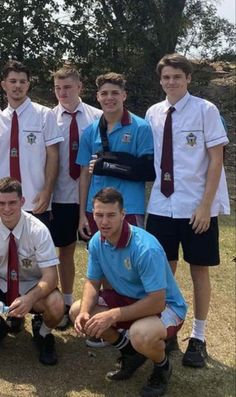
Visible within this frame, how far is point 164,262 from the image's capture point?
12.8 ft

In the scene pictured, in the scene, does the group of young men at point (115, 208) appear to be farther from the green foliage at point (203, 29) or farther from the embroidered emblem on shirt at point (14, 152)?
the green foliage at point (203, 29)

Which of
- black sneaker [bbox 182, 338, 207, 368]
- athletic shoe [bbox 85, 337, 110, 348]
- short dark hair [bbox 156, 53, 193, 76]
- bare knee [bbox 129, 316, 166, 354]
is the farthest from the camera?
athletic shoe [bbox 85, 337, 110, 348]

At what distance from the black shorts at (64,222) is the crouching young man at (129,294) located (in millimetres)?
922

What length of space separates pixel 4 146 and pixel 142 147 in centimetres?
108

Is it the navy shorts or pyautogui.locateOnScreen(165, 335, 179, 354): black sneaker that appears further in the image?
pyautogui.locateOnScreen(165, 335, 179, 354): black sneaker

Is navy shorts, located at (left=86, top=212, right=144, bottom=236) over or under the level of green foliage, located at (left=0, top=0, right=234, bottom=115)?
under

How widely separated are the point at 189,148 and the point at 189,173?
0.18 meters

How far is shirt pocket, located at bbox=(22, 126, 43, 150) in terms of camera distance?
15.0ft

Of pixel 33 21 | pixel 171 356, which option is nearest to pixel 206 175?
pixel 171 356

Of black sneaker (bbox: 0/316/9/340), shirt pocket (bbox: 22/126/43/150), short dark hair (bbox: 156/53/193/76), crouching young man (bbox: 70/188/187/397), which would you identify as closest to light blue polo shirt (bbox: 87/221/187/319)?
crouching young man (bbox: 70/188/187/397)

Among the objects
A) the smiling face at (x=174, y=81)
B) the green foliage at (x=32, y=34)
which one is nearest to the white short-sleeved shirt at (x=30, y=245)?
the smiling face at (x=174, y=81)

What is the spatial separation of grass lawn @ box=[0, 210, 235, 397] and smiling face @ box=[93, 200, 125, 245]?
1.12m

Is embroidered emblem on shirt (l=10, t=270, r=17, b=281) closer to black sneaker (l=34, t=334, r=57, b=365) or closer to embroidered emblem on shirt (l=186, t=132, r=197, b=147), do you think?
black sneaker (l=34, t=334, r=57, b=365)

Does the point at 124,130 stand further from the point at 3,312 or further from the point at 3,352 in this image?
the point at 3,352
